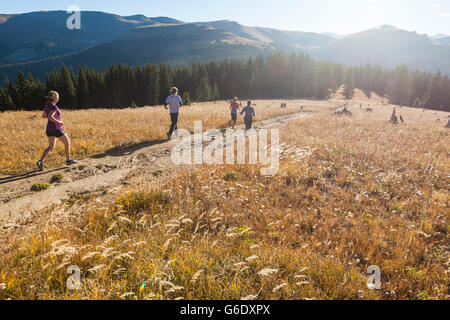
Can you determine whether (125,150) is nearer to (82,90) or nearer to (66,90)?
(66,90)

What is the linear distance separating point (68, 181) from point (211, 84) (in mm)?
96372

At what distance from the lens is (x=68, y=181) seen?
7906 mm

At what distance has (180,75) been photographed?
90.4 metres

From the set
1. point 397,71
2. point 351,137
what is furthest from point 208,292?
point 397,71

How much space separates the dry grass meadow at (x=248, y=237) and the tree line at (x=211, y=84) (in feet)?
219

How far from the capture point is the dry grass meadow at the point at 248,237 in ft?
11.0

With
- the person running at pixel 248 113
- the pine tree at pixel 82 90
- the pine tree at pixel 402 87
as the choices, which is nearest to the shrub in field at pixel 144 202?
the person running at pixel 248 113

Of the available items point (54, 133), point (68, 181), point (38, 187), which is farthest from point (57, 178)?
point (54, 133)

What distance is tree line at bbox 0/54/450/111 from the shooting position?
7031cm

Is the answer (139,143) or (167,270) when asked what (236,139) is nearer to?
(139,143)

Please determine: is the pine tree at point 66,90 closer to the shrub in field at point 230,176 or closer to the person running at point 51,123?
the person running at point 51,123

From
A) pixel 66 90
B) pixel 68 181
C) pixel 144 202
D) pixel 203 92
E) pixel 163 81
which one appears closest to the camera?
pixel 144 202
